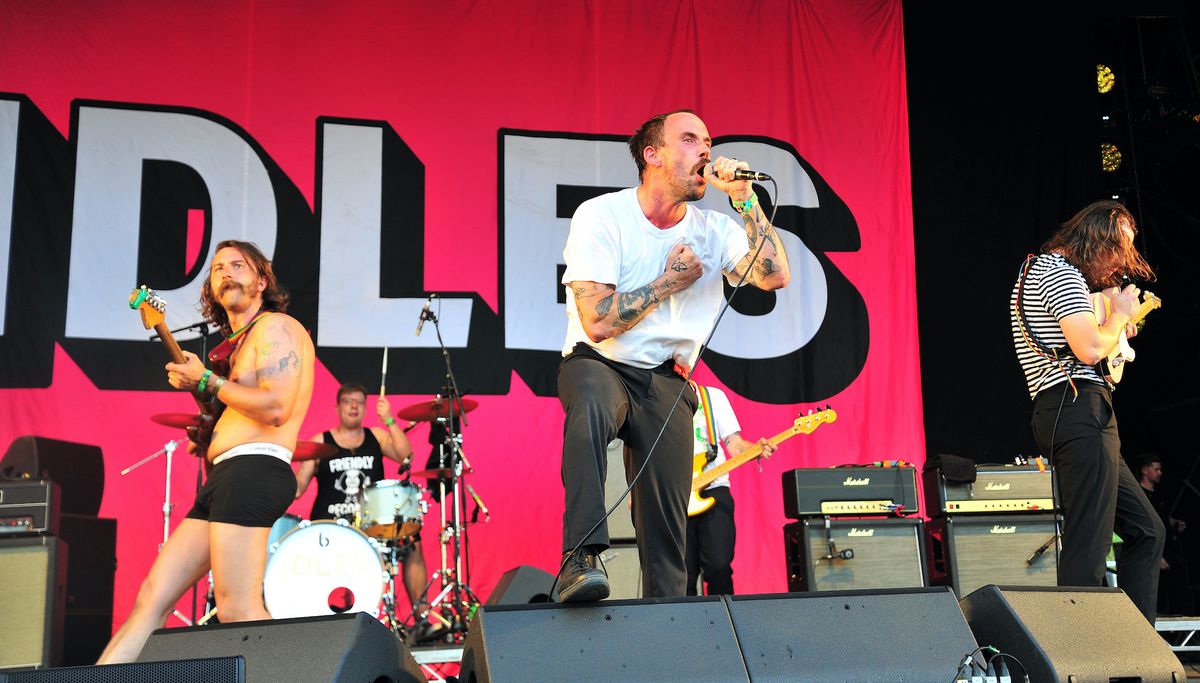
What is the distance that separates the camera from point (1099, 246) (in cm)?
475

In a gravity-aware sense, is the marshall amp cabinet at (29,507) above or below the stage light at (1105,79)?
below

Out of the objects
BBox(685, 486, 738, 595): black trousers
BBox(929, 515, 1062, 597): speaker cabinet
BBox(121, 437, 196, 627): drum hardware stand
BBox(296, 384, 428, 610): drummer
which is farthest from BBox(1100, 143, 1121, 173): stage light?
BBox(121, 437, 196, 627): drum hardware stand

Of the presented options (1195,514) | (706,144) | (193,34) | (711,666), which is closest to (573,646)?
(711,666)

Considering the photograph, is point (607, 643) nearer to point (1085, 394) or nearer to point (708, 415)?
point (1085, 394)

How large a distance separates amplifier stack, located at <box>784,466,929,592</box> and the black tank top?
2950 mm

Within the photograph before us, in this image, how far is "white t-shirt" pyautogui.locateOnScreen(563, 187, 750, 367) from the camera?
3631 mm

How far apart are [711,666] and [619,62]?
646 cm

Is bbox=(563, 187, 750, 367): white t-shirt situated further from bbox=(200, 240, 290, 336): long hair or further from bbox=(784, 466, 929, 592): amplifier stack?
bbox=(784, 466, 929, 592): amplifier stack

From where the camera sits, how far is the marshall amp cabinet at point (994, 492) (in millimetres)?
6762

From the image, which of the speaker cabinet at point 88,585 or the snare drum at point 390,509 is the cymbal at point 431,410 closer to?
the snare drum at point 390,509

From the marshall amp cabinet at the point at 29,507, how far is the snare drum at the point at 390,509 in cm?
181

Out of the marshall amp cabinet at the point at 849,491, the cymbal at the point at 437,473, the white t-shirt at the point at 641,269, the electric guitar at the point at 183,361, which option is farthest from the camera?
the cymbal at the point at 437,473

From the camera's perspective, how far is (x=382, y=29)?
8367 mm

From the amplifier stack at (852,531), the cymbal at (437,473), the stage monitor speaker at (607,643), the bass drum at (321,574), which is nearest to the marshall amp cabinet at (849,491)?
the amplifier stack at (852,531)
